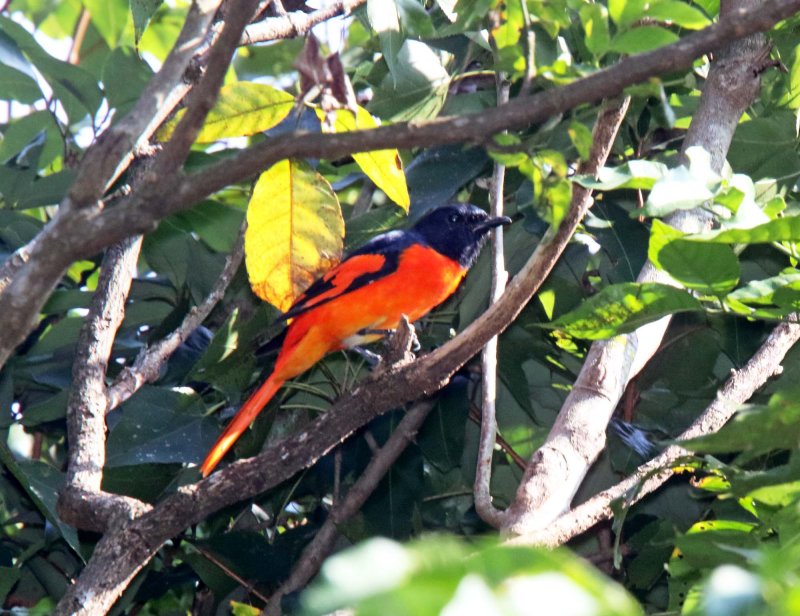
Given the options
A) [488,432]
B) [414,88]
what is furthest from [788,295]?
[414,88]

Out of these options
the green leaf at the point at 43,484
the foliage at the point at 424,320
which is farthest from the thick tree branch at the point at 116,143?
the green leaf at the point at 43,484

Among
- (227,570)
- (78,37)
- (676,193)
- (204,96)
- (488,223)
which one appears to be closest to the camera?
(204,96)

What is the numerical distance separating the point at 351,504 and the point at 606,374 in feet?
3.71

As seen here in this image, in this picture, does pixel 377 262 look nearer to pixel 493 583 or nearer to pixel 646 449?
pixel 646 449

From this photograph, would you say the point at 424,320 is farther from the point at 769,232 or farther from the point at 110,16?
the point at 769,232

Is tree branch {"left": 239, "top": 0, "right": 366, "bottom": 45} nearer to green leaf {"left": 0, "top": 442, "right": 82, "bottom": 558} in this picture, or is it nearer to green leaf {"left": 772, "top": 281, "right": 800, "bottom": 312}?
green leaf {"left": 0, "top": 442, "right": 82, "bottom": 558}

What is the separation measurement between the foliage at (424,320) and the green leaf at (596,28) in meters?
0.02

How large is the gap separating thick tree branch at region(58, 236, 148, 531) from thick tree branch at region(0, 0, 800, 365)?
0.96 m

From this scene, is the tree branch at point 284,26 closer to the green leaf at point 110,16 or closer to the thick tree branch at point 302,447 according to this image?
the thick tree branch at point 302,447

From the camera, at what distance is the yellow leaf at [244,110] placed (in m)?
2.73

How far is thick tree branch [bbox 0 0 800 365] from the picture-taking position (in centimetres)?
180

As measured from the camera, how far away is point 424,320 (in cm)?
438

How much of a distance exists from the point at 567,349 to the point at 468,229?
1116 millimetres

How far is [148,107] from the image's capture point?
188 cm
